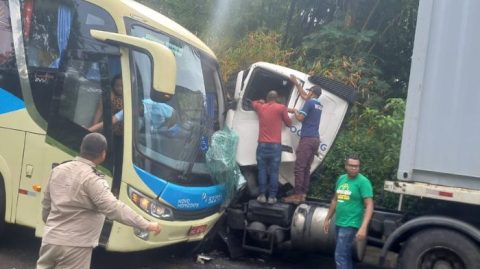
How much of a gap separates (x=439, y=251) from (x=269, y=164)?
97.9 inches

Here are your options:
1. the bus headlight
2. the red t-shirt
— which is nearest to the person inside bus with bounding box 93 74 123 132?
the bus headlight

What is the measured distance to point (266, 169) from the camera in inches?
321

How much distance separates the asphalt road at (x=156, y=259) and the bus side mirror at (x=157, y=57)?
2265mm

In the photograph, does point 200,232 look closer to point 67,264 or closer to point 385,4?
point 67,264

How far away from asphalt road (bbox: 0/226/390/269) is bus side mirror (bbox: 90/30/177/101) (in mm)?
2265

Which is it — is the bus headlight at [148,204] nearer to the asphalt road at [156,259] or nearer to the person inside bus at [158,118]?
the person inside bus at [158,118]

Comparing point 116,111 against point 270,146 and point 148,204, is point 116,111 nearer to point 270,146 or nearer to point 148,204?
point 148,204

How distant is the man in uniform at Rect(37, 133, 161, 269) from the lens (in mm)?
4305

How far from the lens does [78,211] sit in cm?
436

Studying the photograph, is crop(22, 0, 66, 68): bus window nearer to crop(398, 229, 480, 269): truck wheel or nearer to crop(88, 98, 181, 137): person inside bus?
crop(88, 98, 181, 137): person inside bus

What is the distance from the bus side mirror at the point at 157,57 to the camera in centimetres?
605

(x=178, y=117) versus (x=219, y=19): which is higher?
(x=219, y=19)

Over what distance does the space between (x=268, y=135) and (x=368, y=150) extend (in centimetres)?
216

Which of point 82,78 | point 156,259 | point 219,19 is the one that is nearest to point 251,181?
point 156,259
